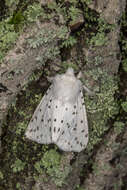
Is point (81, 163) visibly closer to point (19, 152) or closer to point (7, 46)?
A: point (19, 152)

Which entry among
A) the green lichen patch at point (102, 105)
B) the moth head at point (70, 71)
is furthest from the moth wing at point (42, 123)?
the green lichen patch at point (102, 105)

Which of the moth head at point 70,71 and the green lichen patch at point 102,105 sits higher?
the moth head at point 70,71

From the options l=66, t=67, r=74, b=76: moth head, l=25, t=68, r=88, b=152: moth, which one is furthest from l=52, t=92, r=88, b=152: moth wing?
l=66, t=67, r=74, b=76: moth head

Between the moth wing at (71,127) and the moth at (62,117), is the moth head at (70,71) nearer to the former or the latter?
the moth at (62,117)

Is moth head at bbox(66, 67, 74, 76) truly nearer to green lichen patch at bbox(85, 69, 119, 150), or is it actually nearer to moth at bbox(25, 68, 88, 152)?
moth at bbox(25, 68, 88, 152)

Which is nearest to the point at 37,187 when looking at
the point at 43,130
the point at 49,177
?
the point at 49,177

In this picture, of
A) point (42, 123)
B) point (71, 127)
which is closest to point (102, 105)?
point (71, 127)

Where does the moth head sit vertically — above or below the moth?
above
